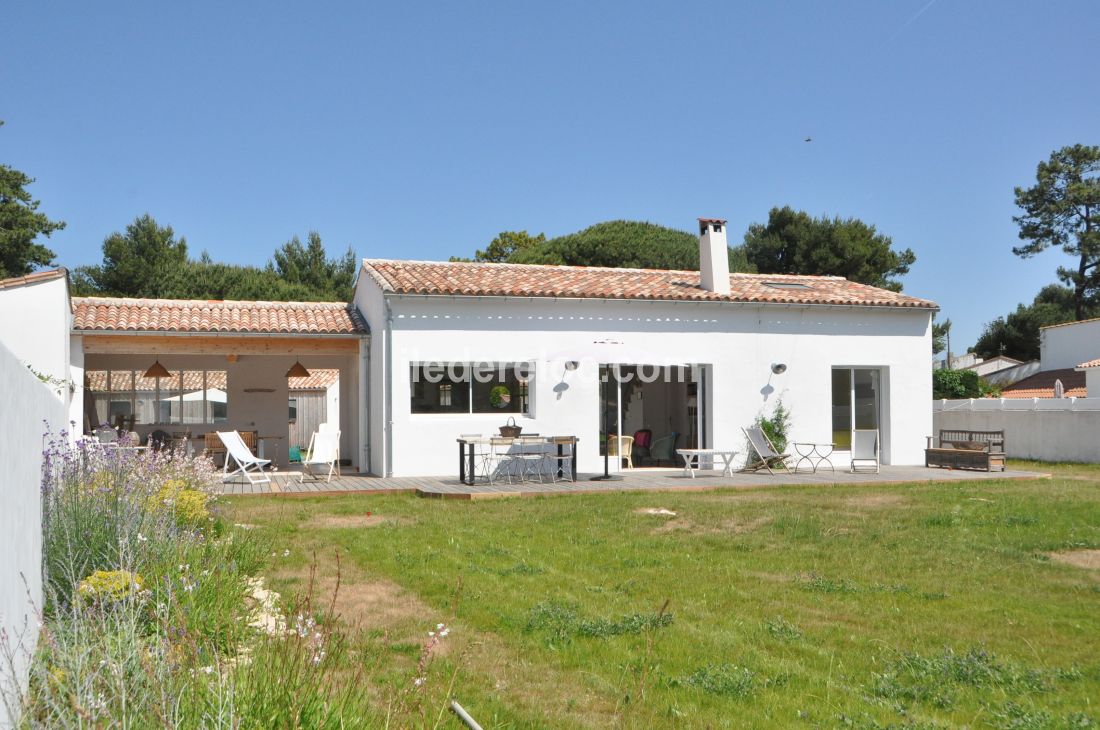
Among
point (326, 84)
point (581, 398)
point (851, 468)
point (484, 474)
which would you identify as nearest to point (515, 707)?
point (484, 474)

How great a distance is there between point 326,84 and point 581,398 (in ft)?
29.7

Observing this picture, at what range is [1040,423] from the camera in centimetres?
2247

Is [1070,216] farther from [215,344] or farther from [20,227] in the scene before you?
[20,227]

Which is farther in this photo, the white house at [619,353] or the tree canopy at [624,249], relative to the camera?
the tree canopy at [624,249]

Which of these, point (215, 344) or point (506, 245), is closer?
point (215, 344)

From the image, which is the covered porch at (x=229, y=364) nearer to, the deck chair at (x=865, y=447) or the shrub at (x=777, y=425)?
the shrub at (x=777, y=425)

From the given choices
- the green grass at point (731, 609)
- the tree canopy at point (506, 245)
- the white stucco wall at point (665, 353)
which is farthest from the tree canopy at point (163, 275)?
the green grass at point (731, 609)

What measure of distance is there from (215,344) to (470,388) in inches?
192

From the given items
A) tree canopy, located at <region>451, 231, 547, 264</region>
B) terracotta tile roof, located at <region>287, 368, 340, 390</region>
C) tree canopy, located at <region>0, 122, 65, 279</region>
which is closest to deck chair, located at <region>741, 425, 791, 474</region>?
terracotta tile roof, located at <region>287, 368, 340, 390</region>

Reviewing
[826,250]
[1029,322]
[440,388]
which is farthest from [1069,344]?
[440,388]

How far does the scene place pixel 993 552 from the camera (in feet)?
28.2

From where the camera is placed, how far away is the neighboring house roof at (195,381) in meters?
26.4

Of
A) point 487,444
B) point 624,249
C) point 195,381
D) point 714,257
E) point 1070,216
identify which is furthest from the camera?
point 1070,216

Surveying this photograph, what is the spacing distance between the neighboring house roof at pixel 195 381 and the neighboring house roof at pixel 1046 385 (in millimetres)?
24851
